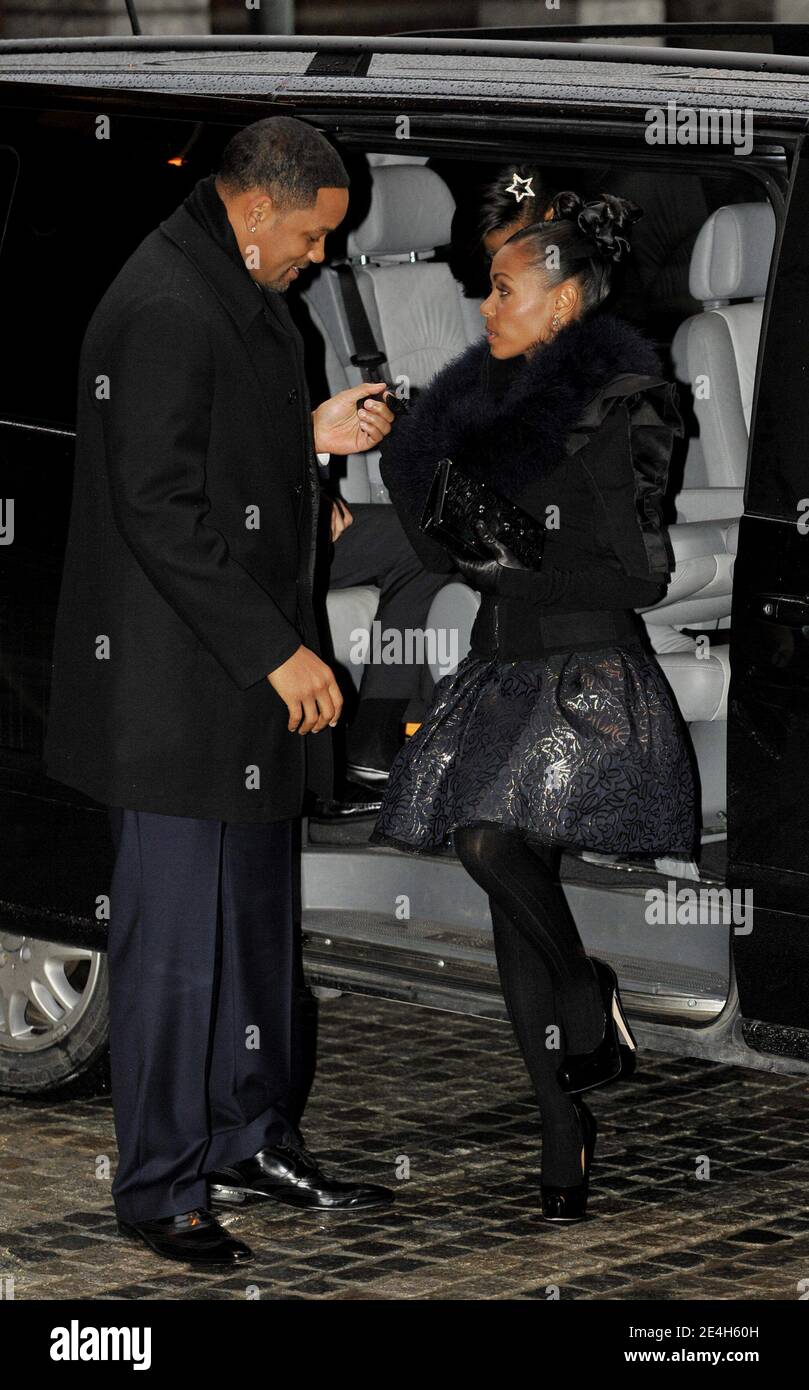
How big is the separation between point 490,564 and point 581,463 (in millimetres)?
267

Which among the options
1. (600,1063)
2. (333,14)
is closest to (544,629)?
(600,1063)

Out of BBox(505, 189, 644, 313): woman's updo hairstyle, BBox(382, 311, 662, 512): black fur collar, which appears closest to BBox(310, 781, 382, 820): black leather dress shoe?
BBox(382, 311, 662, 512): black fur collar

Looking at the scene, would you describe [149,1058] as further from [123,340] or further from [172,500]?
[123,340]

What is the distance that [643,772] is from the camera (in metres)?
4.07

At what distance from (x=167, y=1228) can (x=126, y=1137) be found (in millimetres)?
187

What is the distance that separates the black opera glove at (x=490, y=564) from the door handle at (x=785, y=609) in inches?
17.4

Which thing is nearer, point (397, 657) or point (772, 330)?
point (772, 330)

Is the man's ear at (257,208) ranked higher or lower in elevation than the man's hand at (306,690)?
higher

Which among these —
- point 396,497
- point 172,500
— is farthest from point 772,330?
point 172,500

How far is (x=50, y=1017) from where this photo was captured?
499 centimetres

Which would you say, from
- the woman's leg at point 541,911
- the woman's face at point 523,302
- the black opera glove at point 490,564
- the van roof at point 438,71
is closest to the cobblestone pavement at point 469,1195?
the woman's leg at point 541,911

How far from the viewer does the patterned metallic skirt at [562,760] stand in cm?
404

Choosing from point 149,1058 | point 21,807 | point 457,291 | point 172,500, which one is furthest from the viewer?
point 457,291

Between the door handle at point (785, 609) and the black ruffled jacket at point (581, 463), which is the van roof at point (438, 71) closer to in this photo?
the black ruffled jacket at point (581, 463)
